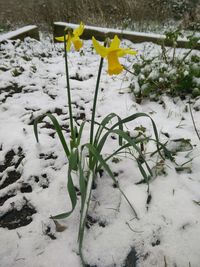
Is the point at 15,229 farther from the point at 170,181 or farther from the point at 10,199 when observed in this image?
the point at 170,181

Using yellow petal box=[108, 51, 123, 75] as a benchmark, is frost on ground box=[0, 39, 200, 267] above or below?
below

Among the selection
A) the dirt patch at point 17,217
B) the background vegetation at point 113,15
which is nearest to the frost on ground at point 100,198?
the dirt patch at point 17,217

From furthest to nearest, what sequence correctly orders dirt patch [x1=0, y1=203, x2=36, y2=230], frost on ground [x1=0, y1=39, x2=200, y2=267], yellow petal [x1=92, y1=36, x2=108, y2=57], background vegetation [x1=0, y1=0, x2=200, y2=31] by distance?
background vegetation [x1=0, y1=0, x2=200, y2=31] < dirt patch [x1=0, y1=203, x2=36, y2=230] < frost on ground [x1=0, y1=39, x2=200, y2=267] < yellow petal [x1=92, y1=36, x2=108, y2=57]

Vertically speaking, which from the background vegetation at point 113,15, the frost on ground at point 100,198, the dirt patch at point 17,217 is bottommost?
the dirt patch at point 17,217

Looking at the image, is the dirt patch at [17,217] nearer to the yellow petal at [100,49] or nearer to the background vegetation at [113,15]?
the yellow petal at [100,49]

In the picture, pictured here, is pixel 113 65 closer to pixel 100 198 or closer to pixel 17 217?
pixel 100 198

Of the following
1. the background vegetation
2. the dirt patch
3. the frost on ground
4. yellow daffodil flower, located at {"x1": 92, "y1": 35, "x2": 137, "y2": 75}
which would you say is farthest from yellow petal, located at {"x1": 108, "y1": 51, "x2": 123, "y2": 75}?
the background vegetation

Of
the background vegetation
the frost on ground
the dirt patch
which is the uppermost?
the background vegetation

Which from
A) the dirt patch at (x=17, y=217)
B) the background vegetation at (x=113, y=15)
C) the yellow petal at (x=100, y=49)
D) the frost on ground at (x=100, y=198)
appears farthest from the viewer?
the background vegetation at (x=113, y=15)

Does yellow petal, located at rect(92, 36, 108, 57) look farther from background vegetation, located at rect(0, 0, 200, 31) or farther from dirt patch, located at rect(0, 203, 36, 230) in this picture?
background vegetation, located at rect(0, 0, 200, 31)

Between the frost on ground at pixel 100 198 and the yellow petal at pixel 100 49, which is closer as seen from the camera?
the yellow petal at pixel 100 49
